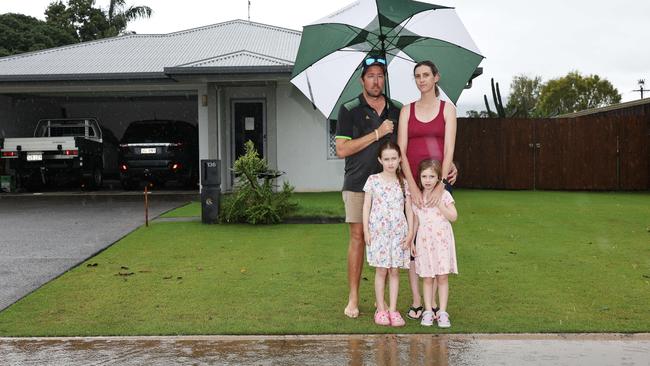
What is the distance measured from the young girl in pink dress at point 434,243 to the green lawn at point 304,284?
0.22m

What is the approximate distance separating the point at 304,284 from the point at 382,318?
5.30 ft

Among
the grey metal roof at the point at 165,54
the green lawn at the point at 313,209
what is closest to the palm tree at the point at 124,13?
the grey metal roof at the point at 165,54

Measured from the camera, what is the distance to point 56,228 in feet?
35.9

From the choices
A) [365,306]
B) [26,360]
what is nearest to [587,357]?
[365,306]

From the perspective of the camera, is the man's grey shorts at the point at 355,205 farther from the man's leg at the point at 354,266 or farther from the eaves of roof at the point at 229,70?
the eaves of roof at the point at 229,70

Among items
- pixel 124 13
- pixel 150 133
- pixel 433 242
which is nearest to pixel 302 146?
pixel 150 133

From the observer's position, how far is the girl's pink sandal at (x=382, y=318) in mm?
5199

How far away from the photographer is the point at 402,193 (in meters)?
5.23

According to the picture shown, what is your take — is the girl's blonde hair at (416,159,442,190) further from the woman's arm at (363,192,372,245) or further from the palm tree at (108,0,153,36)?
the palm tree at (108,0,153,36)

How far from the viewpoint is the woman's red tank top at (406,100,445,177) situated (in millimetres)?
5172

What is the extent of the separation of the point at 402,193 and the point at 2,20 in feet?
154

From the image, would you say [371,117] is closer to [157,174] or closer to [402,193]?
[402,193]

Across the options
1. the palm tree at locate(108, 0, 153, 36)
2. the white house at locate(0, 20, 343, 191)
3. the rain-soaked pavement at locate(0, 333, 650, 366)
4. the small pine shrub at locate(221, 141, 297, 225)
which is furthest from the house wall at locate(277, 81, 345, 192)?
the palm tree at locate(108, 0, 153, 36)

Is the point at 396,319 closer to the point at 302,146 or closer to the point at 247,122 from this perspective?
the point at 302,146
